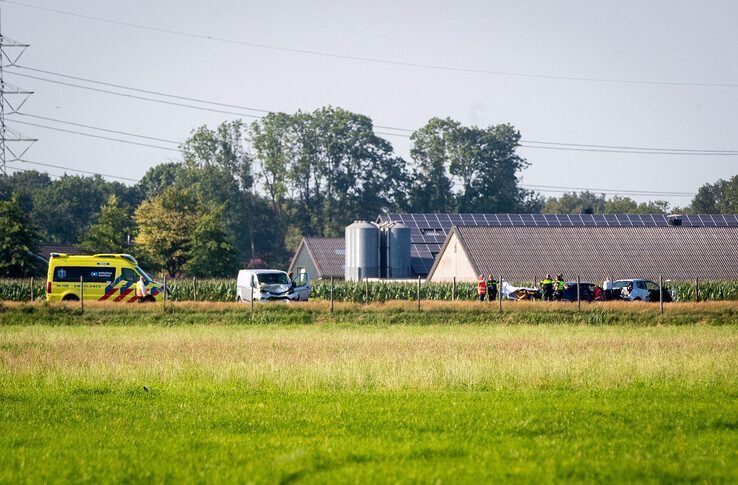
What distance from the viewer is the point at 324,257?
93.8 m

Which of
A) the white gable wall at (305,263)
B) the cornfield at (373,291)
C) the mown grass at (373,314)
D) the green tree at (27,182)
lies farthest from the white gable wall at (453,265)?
the green tree at (27,182)

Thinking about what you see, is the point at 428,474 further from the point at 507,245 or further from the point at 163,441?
the point at 507,245

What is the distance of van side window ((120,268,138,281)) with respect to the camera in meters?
54.2

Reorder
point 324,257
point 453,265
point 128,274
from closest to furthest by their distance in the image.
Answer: point 128,274 < point 453,265 < point 324,257

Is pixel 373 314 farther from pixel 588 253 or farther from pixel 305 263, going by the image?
pixel 305 263

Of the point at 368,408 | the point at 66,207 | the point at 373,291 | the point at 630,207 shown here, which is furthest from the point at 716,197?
the point at 368,408

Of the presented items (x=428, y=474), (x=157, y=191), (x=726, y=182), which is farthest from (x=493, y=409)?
(x=726, y=182)

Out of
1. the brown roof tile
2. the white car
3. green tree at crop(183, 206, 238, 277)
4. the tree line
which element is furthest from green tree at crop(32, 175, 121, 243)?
the white car

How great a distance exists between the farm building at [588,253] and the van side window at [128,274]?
Result: 25.9 metres

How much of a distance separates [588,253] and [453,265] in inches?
373

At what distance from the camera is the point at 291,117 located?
122 meters

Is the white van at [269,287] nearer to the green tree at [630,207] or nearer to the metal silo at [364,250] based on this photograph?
the metal silo at [364,250]

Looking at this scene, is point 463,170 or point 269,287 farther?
point 463,170

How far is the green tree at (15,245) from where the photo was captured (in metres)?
72.3
